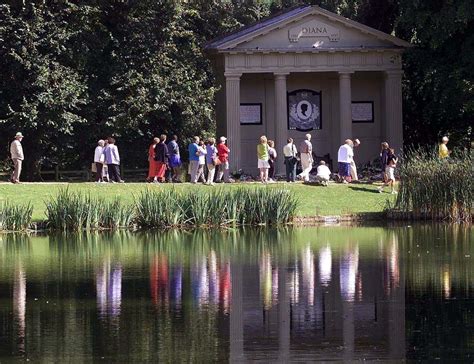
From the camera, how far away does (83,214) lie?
38.2 meters

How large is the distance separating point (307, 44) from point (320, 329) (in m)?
34.9


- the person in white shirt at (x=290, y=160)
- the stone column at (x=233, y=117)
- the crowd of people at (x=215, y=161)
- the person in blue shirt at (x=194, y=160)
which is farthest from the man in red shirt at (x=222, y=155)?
the stone column at (x=233, y=117)

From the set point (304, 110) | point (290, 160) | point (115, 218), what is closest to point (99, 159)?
point (290, 160)

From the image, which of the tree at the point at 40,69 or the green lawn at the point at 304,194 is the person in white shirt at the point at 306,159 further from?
the tree at the point at 40,69

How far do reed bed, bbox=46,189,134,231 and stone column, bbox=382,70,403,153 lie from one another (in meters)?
17.8

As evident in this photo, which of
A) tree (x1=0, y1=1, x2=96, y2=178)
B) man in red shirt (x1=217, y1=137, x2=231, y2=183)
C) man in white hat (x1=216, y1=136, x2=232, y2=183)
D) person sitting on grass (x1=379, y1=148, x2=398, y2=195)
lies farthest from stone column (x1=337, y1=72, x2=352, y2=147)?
tree (x1=0, y1=1, x2=96, y2=178)

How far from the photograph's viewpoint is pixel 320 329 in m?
19.2

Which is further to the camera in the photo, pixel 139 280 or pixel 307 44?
pixel 307 44

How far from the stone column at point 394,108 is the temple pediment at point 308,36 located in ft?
4.18

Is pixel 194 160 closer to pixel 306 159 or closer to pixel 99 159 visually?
pixel 99 159

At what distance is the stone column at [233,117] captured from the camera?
52.9 metres

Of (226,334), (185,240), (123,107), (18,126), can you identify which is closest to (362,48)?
(123,107)

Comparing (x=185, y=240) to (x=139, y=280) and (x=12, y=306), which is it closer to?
(x=139, y=280)

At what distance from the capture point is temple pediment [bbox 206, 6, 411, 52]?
2072 inches
